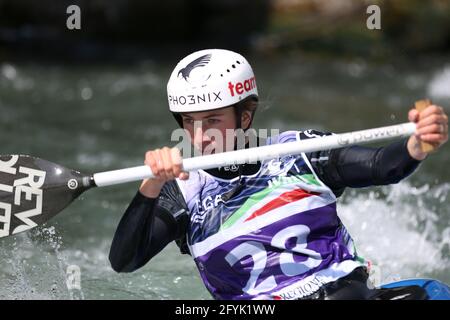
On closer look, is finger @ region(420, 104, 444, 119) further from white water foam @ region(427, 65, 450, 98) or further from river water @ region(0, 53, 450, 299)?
white water foam @ region(427, 65, 450, 98)

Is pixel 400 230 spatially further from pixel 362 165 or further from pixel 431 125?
pixel 431 125

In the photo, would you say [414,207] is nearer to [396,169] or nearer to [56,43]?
[396,169]

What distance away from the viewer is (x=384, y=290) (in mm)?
2947

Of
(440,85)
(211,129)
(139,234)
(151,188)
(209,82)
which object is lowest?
(139,234)

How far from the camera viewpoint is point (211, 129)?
3.00 metres

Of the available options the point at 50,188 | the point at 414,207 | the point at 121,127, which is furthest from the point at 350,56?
the point at 50,188

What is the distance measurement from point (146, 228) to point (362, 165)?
0.81 meters

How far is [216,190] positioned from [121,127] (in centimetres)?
627

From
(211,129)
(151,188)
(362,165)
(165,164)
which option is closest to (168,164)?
(165,164)

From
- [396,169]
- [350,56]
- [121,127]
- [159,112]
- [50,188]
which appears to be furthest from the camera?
[350,56]

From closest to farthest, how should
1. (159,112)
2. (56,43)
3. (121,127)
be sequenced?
1. (121,127)
2. (159,112)
3. (56,43)

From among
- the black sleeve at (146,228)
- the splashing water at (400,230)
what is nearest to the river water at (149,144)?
the splashing water at (400,230)

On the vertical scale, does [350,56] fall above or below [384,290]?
above
